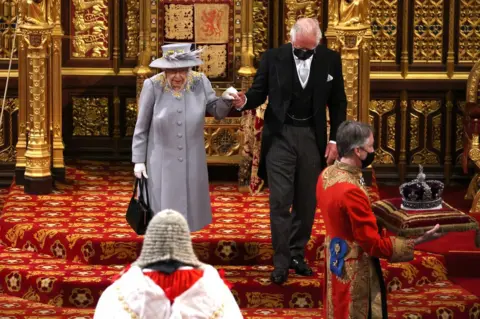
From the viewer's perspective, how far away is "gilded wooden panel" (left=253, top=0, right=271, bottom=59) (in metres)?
12.6

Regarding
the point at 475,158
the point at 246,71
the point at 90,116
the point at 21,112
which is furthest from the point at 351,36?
the point at 90,116

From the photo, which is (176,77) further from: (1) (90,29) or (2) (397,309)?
(1) (90,29)

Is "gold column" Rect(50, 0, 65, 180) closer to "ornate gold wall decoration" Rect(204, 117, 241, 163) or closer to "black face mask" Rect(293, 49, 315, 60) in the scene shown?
"ornate gold wall decoration" Rect(204, 117, 241, 163)

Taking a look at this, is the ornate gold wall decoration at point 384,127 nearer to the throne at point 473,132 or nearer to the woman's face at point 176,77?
the throne at point 473,132

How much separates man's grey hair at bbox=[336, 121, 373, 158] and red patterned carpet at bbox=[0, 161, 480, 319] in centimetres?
202

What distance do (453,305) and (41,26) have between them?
13.4 feet

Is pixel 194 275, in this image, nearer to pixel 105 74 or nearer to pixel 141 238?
pixel 141 238

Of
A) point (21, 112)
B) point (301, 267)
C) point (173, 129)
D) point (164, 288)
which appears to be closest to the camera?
point (164, 288)

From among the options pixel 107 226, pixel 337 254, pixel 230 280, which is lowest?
pixel 230 280

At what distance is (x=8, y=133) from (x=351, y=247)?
5.69 metres

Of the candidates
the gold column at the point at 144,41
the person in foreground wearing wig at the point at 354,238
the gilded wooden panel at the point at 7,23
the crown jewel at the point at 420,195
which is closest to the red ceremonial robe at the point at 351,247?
the person in foreground wearing wig at the point at 354,238

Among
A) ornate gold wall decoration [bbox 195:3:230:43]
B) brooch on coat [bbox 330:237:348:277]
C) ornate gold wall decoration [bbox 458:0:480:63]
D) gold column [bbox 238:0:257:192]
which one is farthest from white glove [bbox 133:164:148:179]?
ornate gold wall decoration [bbox 458:0:480:63]

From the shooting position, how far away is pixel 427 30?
12.7m

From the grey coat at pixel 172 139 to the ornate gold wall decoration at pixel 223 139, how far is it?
272cm
